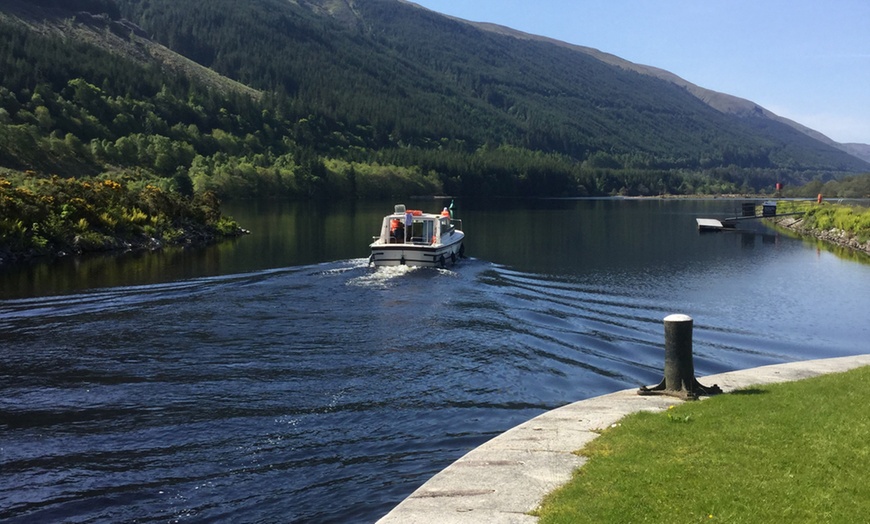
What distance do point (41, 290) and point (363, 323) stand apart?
1652 cm

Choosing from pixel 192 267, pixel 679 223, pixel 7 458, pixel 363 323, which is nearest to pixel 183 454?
pixel 7 458

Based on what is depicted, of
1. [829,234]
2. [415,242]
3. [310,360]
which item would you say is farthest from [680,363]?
[829,234]

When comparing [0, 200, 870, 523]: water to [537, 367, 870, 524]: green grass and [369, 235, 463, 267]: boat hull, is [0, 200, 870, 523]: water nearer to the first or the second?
[369, 235, 463, 267]: boat hull

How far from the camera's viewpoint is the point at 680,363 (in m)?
17.8

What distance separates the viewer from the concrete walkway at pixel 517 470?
1138 centimetres

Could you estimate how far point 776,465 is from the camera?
11.8 m

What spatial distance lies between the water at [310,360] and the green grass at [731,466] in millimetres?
4130

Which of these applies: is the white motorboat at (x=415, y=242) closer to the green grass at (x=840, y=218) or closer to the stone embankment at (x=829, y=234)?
the stone embankment at (x=829, y=234)

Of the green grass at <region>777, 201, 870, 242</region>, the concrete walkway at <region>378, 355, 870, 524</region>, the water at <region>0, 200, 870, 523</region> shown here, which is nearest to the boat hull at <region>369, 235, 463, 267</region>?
the water at <region>0, 200, 870, 523</region>

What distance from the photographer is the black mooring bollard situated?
17.3 metres

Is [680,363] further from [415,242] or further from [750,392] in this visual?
[415,242]

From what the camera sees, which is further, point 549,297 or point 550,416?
point 549,297

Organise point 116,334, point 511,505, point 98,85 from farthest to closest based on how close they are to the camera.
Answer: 1. point 98,85
2. point 116,334
3. point 511,505

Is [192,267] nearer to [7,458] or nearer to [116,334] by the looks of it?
[116,334]
